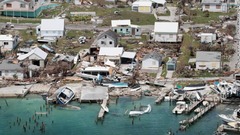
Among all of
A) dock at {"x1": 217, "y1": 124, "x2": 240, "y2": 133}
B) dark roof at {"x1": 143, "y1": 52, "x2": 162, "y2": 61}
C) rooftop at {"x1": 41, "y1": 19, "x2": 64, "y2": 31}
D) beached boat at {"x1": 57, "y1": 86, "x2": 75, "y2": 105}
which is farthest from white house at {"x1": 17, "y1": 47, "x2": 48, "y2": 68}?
dock at {"x1": 217, "y1": 124, "x2": 240, "y2": 133}

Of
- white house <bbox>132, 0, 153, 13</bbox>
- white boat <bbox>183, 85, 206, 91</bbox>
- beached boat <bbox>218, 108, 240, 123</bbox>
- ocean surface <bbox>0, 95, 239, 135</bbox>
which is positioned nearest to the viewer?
ocean surface <bbox>0, 95, 239, 135</bbox>

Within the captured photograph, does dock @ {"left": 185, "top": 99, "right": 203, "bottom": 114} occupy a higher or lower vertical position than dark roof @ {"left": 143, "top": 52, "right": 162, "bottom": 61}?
lower

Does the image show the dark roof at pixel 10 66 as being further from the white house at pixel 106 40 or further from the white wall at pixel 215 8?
the white wall at pixel 215 8

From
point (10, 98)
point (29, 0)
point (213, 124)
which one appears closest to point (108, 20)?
point (29, 0)

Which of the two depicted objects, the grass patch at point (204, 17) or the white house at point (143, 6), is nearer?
the grass patch at point (204, 17)

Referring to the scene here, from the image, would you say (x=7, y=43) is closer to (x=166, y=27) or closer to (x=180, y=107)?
(x=166, y=27)

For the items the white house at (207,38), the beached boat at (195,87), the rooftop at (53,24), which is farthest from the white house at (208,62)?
the rooftop at (53,24)

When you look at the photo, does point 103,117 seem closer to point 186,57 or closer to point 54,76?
point 54,76

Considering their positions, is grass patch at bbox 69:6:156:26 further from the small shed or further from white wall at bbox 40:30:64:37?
the small shed
